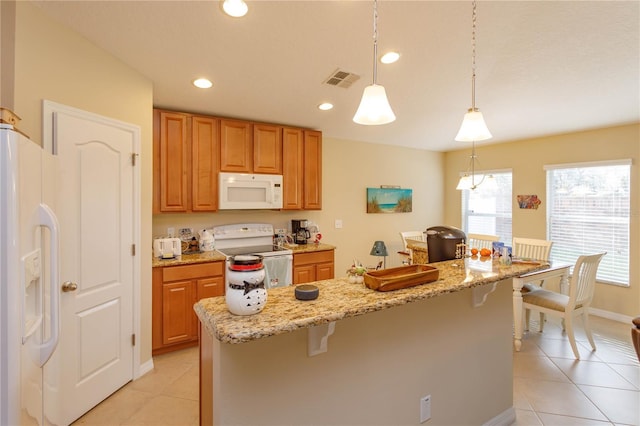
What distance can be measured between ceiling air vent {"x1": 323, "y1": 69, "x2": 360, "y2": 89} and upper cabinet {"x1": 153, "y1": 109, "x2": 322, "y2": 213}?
1.30 metres

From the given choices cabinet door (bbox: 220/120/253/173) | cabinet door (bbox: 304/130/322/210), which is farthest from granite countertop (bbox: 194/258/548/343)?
cabinet door (bbox: 304/130/322/210)

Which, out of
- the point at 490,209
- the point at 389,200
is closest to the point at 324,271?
the point at 389,200

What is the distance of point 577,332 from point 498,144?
2858 millimetres

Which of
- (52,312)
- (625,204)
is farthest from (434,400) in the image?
(625,204)

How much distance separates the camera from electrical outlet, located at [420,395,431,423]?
160cm

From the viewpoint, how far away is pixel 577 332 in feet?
11.2

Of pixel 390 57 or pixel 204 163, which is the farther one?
pixel 204 163

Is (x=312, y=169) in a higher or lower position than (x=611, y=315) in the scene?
higher

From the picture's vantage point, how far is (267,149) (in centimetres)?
364

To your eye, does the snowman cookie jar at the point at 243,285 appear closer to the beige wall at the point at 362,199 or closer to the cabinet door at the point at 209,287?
the cabinet door at the point at 209,287

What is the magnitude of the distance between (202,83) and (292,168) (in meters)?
1.53

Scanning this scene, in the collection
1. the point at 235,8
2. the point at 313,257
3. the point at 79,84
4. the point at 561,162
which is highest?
the point at 235,8

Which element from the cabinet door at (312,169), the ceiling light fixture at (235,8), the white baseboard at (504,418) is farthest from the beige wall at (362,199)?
the white baseboard at (504,418)

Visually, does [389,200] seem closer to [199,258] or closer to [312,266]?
[312,266]
